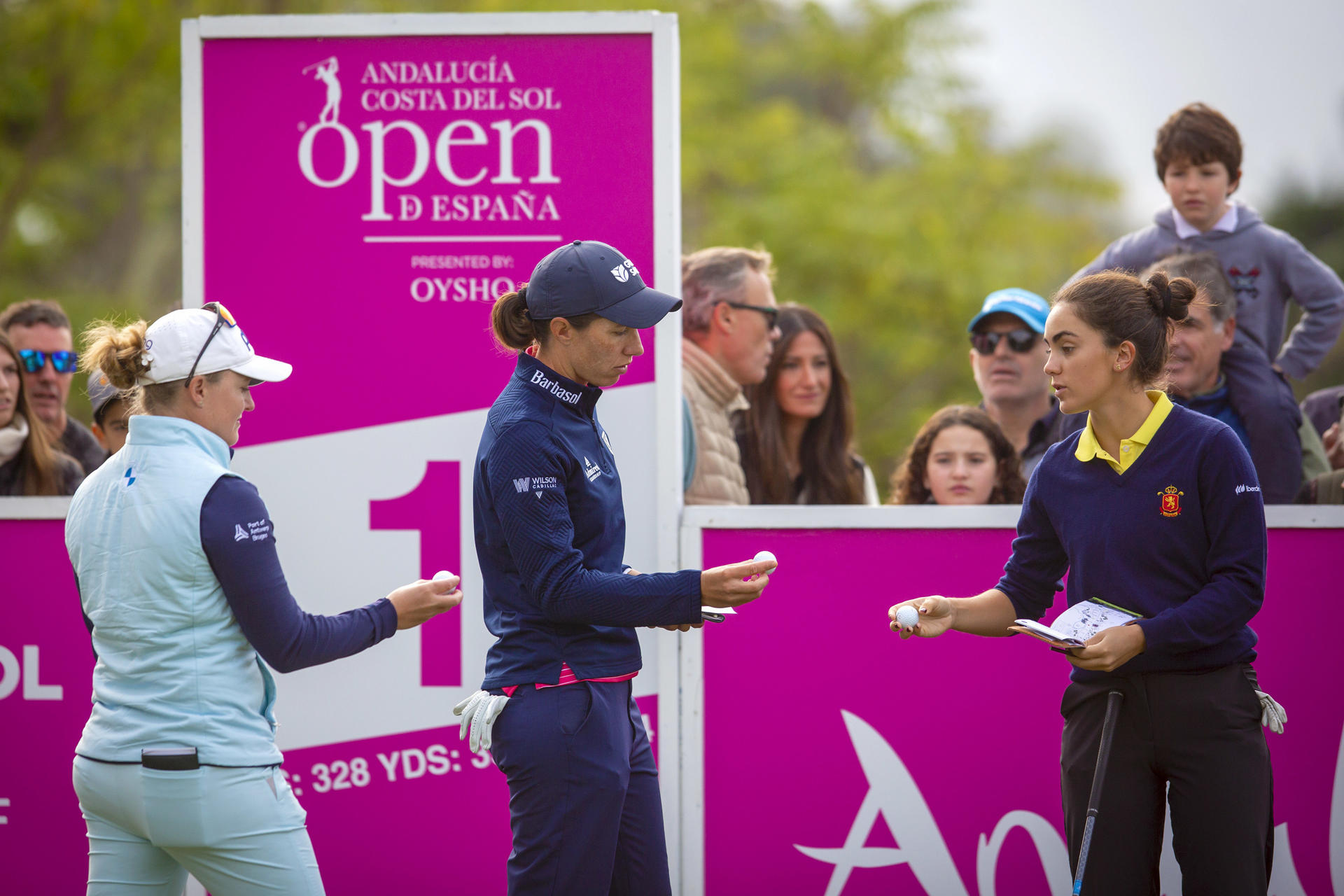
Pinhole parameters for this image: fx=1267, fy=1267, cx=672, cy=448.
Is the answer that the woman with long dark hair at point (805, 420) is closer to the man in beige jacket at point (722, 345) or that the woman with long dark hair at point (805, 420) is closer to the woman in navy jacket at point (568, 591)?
the man in beige jacket at point (722, 345)

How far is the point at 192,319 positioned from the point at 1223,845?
2.66 m

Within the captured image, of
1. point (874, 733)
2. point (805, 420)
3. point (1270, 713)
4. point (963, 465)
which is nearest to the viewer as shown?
point (1270, 713)

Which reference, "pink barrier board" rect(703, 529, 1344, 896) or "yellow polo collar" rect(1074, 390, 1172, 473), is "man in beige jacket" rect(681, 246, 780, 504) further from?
"yellow polo collar" rect(1074, 390, 1172, 473)

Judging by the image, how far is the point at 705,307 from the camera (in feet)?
17.2

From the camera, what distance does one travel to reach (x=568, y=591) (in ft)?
9.29

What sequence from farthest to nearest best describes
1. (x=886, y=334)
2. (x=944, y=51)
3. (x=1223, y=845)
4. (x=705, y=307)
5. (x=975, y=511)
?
(x=944, y=51), (x=886, y=334), (x=705, y=307), (x=975, y=511), (x=1223, y=845)

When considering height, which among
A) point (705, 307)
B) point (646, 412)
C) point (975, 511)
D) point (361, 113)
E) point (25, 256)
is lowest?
point (975, 511)

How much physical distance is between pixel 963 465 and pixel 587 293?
237 cm

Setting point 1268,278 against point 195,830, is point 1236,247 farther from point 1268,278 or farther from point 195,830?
point 195,830

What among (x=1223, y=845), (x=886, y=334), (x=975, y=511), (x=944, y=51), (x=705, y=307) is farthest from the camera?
(x=944, y=51)

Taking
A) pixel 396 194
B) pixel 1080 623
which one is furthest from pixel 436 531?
pixel 1080 623

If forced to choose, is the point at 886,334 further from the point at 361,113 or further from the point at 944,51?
the point at 361,113

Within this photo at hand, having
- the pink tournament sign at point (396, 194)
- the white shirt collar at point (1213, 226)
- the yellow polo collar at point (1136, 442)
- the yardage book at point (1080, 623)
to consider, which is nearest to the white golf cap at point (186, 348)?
the pink tournament sign at point (396, 194)

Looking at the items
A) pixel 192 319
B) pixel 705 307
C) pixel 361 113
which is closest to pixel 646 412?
pixel 705 307
